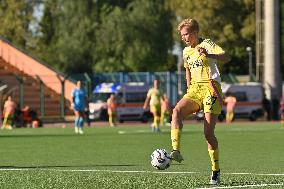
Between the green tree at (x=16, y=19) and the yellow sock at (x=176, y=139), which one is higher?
the green tree at (x=16, y=19)

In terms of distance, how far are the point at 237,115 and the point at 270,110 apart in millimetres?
2089

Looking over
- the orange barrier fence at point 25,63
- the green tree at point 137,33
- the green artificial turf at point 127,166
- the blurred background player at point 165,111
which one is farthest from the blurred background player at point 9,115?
the green tree at point 137,33

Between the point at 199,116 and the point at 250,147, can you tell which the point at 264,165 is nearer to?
the point at 250,147

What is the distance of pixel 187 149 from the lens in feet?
79.0

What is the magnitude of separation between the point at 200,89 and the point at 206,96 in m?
0.15

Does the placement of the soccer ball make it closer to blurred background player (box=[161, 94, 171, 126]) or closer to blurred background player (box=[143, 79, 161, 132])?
blurred background player (box=[143, 79, 161, 132])

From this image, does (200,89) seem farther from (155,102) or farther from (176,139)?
(155,102)

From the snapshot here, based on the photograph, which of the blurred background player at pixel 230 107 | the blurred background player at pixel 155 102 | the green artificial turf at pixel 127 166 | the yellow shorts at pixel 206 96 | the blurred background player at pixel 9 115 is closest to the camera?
the green artificial turf at pixel 127 166

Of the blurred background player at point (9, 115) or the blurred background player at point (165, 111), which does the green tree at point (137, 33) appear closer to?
the blurred background player at point (165, 111)

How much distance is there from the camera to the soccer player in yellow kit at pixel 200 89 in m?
13.7

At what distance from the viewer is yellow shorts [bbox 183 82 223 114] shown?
13.8 meters

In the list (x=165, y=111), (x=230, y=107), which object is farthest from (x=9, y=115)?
(x=230, y=107)

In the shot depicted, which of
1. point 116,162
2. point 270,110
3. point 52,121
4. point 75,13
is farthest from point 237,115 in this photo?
point 116,162

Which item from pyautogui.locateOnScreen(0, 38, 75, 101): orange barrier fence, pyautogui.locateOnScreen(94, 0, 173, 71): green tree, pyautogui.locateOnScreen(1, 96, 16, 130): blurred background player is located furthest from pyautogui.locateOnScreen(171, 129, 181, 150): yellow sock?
pyautogui.locateOnScreen(94, 0, 173, 71): green tree
